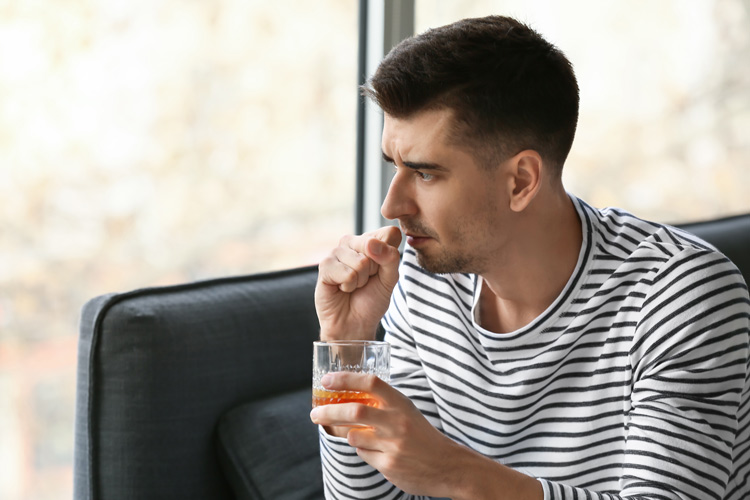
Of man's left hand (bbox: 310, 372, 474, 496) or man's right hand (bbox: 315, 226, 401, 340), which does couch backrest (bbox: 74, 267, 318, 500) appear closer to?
man's right hand (bbox: 315, 226, 401, 340)

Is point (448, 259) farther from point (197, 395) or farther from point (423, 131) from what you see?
point (197, 395)

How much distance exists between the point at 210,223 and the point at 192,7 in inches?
22.3

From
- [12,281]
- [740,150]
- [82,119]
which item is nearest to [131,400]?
[12,281]

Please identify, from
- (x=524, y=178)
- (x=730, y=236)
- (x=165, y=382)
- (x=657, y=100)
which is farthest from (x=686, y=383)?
(x=657, y=100)

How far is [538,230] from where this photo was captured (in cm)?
152

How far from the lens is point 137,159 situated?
6.85ft

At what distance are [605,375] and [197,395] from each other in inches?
29.3

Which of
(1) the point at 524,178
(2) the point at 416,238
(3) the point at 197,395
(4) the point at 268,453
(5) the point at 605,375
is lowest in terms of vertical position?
(4) the point at 268,453

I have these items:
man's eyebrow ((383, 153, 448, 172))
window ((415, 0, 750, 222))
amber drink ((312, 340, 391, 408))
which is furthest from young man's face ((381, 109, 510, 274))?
window ((415, 0, 750, 222))

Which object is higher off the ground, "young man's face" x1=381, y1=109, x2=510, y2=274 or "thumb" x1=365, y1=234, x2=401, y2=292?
"young man's face" x1=381, y1=109, x2=510, y2=274

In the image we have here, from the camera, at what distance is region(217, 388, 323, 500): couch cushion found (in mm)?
1562

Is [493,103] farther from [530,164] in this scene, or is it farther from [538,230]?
[538,230]

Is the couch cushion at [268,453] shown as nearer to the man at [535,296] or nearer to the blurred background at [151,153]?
the man at [535,296]

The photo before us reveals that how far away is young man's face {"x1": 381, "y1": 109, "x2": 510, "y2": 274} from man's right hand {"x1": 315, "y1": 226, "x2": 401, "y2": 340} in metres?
0.06
